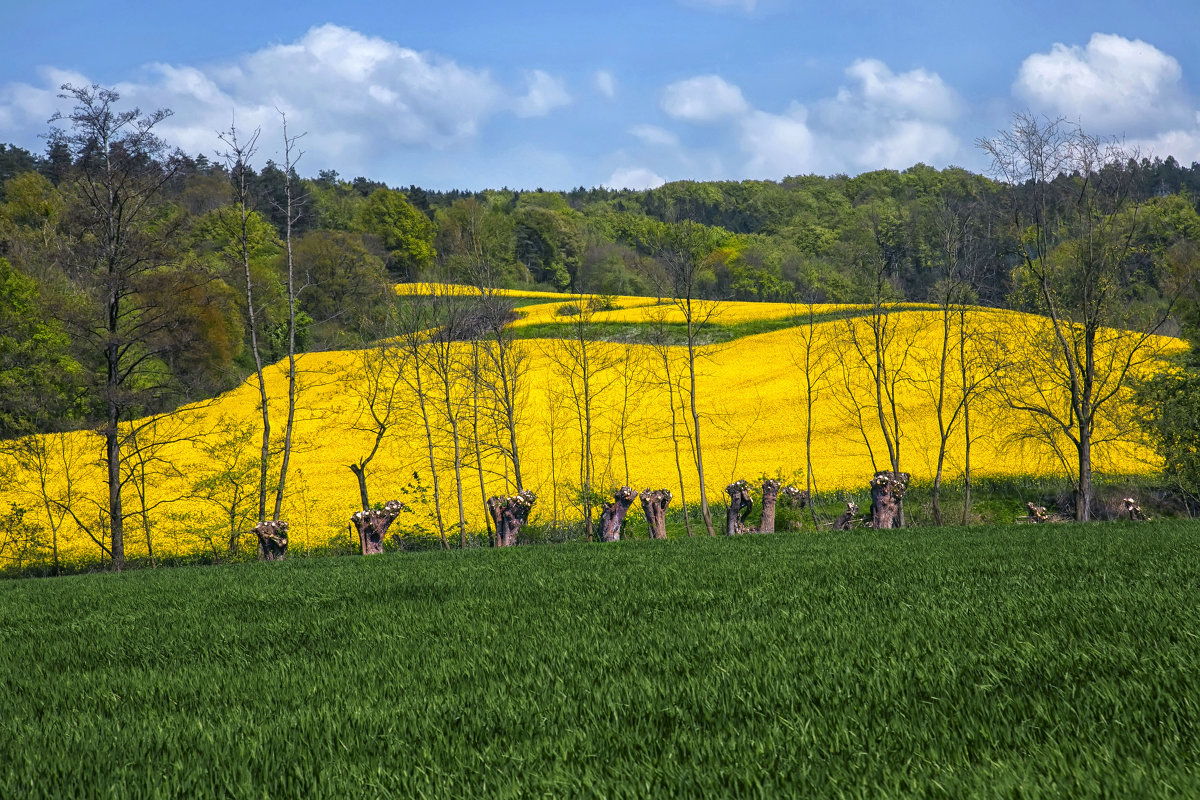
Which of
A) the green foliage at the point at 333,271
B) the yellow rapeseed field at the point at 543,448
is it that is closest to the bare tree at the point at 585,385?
the yellow rapeseed field at the point at 543,448

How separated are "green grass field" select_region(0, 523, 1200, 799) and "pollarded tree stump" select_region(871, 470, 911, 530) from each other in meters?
11.1

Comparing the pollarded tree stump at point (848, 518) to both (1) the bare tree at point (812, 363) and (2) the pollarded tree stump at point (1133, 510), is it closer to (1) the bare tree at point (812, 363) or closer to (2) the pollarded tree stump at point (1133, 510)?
(1) the bare tree at point (812, 363)

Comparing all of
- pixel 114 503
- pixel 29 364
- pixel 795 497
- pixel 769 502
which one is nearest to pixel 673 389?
pixel 795 497

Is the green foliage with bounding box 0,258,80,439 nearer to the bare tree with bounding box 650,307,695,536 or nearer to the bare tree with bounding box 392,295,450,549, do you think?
the bare tree with bounding box 392,295,450,549

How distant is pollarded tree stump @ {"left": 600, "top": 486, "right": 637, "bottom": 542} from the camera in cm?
2081

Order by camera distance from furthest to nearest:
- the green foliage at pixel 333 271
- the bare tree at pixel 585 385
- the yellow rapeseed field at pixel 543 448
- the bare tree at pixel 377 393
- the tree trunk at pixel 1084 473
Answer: the green foliage at pixel 333 271, the bare tree at pixel 377 393, the yellow rapeseed field at pixel 543 448, the bare tree at pixel 585 385, the tree trunk at pixel 1084 473

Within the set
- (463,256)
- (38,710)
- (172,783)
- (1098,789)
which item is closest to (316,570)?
(38,710)

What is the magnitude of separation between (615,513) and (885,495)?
648cm

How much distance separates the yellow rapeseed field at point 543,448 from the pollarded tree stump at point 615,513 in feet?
13.6

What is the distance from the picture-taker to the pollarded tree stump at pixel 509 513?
843 inches

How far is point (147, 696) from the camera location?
5430 mm

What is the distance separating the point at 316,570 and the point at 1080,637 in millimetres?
11226

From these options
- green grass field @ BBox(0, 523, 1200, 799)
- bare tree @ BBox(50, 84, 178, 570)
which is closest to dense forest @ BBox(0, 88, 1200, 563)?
bare tree @ BBox(50, 84, 178, 570)

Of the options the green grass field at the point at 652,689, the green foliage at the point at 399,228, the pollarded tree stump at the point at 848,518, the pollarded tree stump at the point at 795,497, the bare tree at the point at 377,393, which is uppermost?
the green foliage at the point at 399,228
